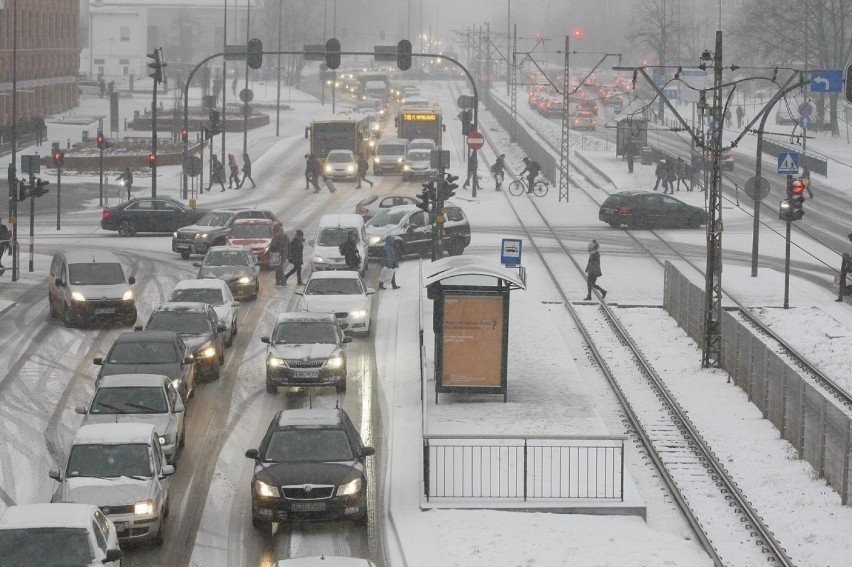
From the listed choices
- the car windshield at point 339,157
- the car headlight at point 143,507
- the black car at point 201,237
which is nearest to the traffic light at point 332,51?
the black car at point 201,237

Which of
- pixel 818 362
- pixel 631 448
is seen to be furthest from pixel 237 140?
pixel 631 448

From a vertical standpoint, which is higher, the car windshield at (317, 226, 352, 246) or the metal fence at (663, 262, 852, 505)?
the car windshield at (317, 226, 352, 246)

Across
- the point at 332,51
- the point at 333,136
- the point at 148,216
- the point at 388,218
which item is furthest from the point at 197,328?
the point at 333,136

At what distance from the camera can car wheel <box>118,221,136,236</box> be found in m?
48.8

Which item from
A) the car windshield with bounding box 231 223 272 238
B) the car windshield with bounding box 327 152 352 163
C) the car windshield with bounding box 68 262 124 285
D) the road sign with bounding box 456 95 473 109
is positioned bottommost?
the car windshield with bounding box 68 262 124 285

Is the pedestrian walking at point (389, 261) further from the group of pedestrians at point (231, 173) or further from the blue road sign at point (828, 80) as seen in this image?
the group of pedestrians at point (231, 173)

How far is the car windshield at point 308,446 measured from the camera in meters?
19.2

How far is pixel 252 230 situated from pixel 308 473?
23862 mm

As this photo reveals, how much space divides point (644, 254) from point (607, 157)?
1342 inches

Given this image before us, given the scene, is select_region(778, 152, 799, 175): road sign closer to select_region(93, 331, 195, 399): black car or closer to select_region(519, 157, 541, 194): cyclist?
select_region(93, 331, 195, 399): black car

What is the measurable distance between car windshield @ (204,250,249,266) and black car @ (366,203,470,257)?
19.9ft

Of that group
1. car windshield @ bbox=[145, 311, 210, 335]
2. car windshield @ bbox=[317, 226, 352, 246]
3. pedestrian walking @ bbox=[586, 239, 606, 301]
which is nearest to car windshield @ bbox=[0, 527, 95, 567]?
car windshield @ bbox=[145, 311, 210, 335]

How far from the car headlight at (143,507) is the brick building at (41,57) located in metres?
71.9

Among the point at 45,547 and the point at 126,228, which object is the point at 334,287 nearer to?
the point at 45,547
